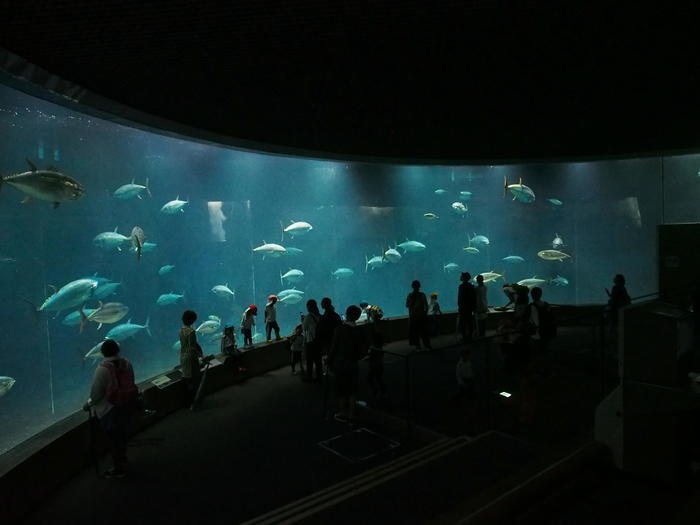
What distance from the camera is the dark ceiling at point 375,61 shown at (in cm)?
361

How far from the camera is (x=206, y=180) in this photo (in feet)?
60.0

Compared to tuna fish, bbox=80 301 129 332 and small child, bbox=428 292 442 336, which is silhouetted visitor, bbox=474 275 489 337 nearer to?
small child, bbox=428 292 442 336

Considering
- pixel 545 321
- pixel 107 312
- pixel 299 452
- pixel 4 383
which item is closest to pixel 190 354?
pixel 4 383

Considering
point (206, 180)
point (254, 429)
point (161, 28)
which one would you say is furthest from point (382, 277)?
point (161, 28)

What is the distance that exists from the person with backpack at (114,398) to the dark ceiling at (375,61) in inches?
128

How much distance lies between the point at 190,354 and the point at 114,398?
6.95 ft

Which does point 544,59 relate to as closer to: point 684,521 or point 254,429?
point 684,521

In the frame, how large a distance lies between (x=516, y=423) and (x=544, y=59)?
4.53 m

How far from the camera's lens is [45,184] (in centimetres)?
513

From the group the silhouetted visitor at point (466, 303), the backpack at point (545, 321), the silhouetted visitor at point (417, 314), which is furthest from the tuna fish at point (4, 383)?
the silhouetted visitor at point (466, 303)

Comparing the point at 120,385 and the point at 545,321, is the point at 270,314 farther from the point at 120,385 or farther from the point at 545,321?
the point at 545,321

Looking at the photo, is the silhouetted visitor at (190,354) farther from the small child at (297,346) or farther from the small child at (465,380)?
the small child at (465,380)

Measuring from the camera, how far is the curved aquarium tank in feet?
37.2

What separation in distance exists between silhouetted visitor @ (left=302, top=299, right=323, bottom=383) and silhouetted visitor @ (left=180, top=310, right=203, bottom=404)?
1.98 meters
